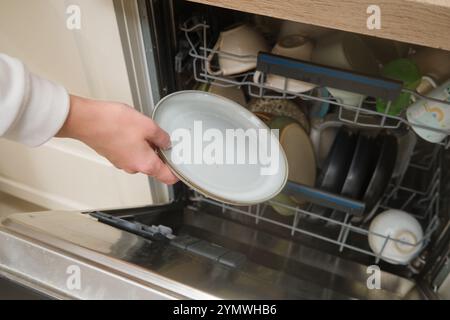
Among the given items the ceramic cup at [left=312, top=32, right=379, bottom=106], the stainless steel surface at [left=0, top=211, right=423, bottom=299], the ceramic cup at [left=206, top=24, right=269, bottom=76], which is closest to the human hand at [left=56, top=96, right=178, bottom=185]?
the stainless steel surface at [left=0, top=211, right=423, bottom=299]

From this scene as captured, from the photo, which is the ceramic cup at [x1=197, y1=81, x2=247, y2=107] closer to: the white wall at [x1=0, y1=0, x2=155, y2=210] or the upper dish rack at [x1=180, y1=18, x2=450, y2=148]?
the upper dish rack at [x1=180, y1=18, x2=450, y2=148]

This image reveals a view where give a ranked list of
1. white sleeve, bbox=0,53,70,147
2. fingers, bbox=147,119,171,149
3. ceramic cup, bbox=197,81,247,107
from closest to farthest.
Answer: white sleeve, bbox=0,53,70,147, fingers, bbox=147,119,171,149, ceramic cup, bbox=197,81,247,107

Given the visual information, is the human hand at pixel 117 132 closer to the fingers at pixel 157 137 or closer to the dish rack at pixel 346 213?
the fingers at pixel 157 137

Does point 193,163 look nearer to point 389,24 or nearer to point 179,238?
point 179,238

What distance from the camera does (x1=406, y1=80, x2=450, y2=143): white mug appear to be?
63 centimetres

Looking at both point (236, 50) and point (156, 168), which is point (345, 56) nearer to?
point (236, 50)

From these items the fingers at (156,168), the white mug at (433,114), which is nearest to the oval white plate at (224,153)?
the fingers at (156,168)

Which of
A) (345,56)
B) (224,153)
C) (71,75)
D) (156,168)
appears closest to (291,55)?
(345,56)

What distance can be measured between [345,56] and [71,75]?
1.71 ft

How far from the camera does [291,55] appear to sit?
708mm

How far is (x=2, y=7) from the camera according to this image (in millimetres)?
736

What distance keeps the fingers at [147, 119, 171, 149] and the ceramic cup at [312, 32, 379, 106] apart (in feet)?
0.98

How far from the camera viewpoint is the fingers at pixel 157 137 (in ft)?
1.88

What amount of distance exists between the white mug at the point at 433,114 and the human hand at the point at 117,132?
1.36 feet
